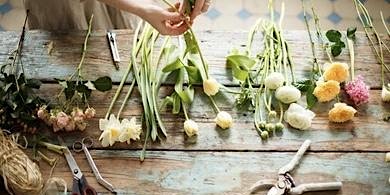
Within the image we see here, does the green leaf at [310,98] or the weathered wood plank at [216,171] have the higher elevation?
the green leaf at [310,98]

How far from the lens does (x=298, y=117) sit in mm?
1261

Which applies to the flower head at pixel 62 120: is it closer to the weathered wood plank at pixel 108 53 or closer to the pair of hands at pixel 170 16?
the weathered wood plank at pixel 108 53

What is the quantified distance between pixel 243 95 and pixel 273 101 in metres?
0.06

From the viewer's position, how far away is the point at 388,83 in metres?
1.37

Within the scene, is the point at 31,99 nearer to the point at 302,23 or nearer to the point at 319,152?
the point at 319,152

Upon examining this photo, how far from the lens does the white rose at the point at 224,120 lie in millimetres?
1256

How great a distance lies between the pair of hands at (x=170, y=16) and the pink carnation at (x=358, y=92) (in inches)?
13.1

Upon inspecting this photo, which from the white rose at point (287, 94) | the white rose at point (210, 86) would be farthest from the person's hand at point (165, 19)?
the white rose at point (287, 94)

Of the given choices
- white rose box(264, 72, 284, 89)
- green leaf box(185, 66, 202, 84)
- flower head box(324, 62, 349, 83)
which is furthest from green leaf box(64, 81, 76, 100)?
flower head box(324, 62, 349, 83)

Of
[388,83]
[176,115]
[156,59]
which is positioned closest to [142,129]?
[176,115]

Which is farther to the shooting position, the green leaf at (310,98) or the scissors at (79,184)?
the green leaf at (310,98)

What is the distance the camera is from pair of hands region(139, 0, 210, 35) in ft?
4.08

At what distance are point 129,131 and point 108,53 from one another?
0.74 ft

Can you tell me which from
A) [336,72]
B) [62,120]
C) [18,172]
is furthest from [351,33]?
[18,172]
